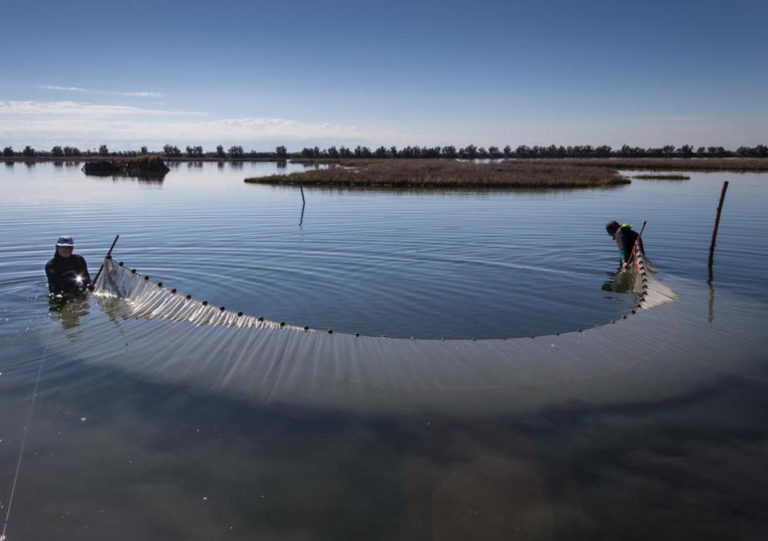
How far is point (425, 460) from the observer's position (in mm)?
5668

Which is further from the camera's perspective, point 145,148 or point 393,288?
point 145,148

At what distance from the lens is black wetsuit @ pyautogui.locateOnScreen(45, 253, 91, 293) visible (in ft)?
38.2

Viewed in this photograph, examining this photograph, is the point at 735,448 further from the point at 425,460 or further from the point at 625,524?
the point at 425,460

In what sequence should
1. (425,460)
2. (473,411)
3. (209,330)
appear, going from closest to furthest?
(425,460) → (473,411) → (209,330)

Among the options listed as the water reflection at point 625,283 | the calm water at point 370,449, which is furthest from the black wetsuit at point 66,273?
the water reflection at point 625,283

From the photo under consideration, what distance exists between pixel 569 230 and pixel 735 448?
1811 centimetres

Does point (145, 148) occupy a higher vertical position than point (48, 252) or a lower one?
higher

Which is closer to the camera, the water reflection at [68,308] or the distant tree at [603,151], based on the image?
the water reflection at [68,308]

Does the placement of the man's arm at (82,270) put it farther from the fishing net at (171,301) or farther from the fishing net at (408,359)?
the fishing net at (408,359)

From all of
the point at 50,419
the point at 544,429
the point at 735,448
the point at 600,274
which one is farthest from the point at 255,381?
the point at 600,274

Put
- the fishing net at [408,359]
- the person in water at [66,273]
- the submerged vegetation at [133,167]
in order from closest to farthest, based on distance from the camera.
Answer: the fishing net at [408,359] < the person in water at [66,273] < the submerged vegetation at [133,167]

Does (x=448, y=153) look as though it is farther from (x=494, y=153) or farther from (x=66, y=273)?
(x=66, y=273)

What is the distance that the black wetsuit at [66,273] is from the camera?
11.6 meters

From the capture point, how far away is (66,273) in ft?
38.8
